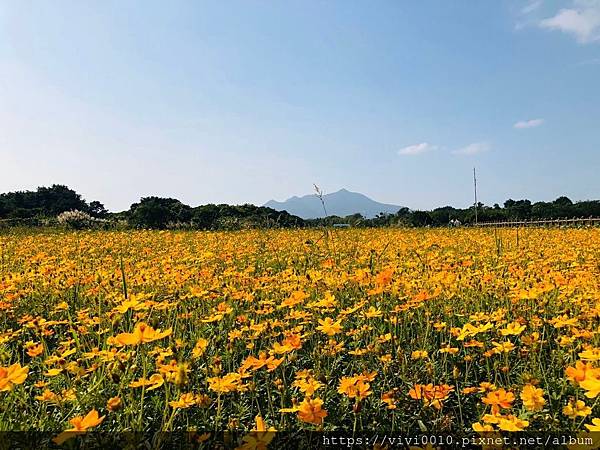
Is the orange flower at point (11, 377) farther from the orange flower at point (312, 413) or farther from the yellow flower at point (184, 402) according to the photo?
the orange flower at point (312, 413)

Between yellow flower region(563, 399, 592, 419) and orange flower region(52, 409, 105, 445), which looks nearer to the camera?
orange flower region(52, 409, 105, 445)

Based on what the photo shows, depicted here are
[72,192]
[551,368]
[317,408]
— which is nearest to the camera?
[317,408]

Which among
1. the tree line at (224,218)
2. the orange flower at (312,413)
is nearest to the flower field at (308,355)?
the orange flower at (312,413)

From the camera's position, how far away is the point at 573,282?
2.70 meters

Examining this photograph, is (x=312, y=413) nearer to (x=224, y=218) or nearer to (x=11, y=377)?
(x=11, y=377)

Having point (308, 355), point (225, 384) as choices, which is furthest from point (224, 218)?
point (225, 384)

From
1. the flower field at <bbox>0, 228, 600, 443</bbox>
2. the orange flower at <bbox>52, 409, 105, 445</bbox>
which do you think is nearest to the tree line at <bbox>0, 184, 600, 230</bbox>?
the flower field at <bbox>0, 228, 600, 443</bbox>

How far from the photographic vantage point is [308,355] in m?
2.19

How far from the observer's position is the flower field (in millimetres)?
1440

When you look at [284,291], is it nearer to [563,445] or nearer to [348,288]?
[348,288]

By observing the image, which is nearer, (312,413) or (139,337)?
(312,413)

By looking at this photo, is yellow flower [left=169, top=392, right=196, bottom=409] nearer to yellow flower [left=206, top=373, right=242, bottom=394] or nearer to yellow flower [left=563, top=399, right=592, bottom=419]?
yellow flower [left=206, top=373, right=242, bottom=394]

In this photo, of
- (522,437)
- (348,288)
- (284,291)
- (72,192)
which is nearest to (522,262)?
(348,288)

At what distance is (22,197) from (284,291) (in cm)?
4000
